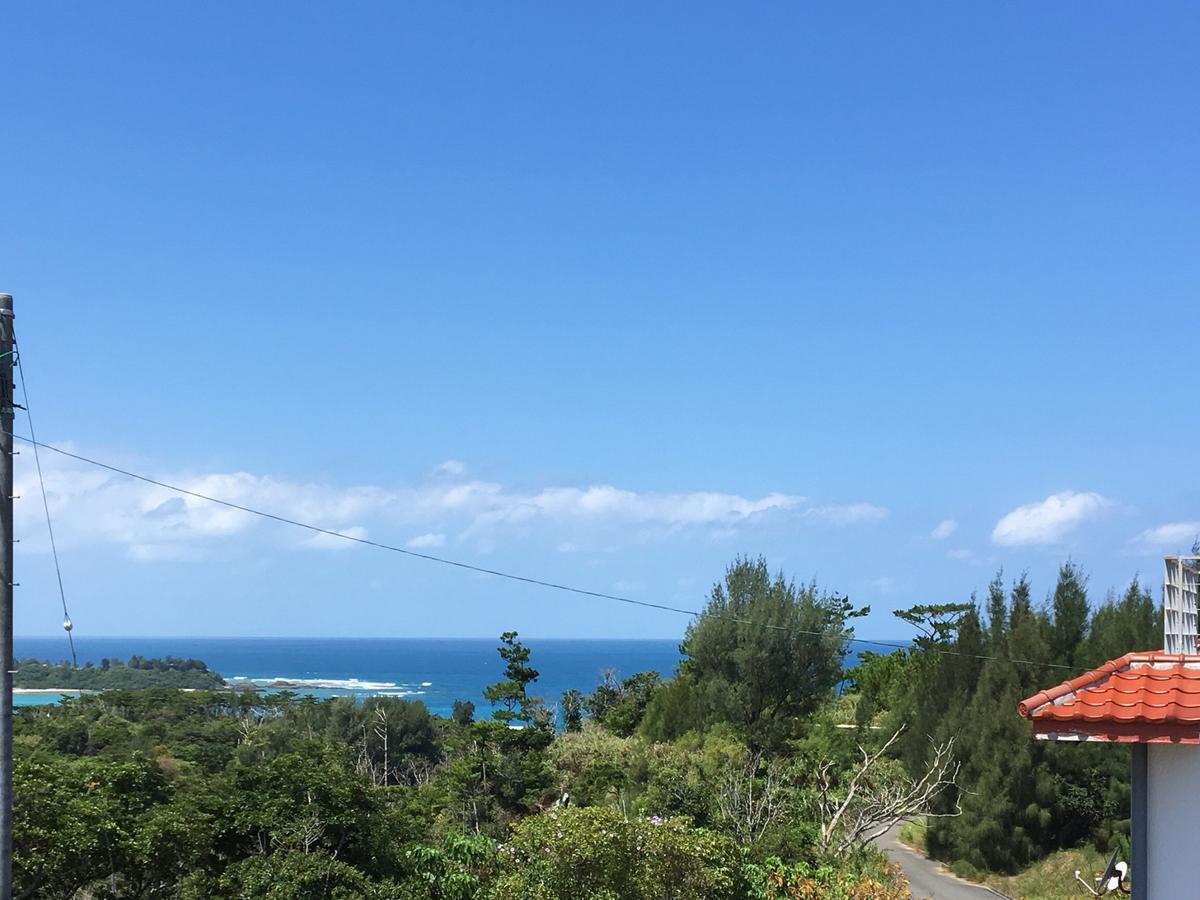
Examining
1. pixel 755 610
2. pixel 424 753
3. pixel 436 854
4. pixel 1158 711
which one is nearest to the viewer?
pixel 1158 711

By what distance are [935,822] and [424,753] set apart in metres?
36.3

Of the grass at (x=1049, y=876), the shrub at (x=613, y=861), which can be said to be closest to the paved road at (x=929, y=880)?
the grass at (x=1049, y=876)

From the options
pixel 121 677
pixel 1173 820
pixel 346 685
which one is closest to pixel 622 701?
pixel 1173 820

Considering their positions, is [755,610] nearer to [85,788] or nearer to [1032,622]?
[1032,622]

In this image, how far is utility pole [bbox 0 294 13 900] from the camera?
6219 mm

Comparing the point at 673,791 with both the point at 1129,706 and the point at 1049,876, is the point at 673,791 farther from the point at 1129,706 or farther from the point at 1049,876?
the point at 1129,706

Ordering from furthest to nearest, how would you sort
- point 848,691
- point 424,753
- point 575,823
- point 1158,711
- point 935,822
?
point 424,753 < point 848,691 < point 935,822 < point 575,823 < point 1158,711

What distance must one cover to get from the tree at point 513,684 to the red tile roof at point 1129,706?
84.3 feet

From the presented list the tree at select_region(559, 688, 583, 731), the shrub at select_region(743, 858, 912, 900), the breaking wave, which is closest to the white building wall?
the shrub at select_region(743, 858, 912, 900)

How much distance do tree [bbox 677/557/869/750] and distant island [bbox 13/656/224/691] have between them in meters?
73.4

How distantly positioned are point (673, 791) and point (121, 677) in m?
92.2

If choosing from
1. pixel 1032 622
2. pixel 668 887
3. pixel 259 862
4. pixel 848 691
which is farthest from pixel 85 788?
pixel 848 691

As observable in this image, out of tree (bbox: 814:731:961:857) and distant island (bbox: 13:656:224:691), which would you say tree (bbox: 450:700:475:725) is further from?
distant island (bbox: 13:656:224:691)

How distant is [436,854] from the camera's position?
13.1 metres
